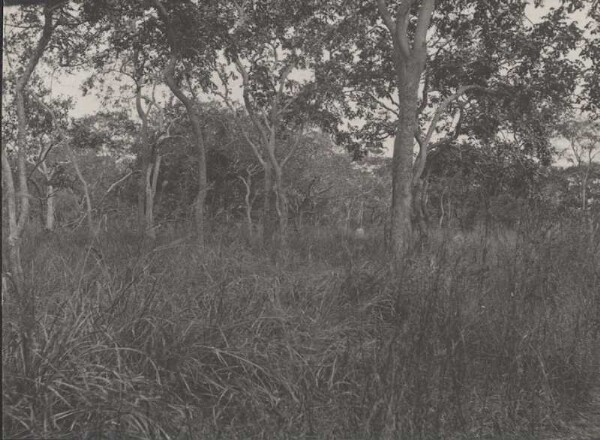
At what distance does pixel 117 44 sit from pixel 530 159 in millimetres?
10212

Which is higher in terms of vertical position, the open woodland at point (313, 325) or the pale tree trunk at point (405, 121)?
the pale tree trunk at point (405, 121)

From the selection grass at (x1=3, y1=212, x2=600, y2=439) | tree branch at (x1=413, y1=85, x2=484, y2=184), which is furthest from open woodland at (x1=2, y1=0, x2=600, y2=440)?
tree branch at (x1=413, y1=85, x2=484, y2=184)

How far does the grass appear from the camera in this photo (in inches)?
92.7

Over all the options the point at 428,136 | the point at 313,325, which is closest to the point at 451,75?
the point at 428,136

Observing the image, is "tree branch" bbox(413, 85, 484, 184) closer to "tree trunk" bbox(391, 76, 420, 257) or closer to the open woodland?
the open woodland

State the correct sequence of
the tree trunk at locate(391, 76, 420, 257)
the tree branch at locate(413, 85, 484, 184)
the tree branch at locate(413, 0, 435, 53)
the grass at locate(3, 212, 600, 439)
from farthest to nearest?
the tree branch at locate(413, 85, 484, 184) → the tree branch at locate(413, 0, 435, 53) → the tree trunk at locate(391, 76, 420, 257) → the grass at locate(3, 212, 600, 439)

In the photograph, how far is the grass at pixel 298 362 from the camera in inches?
92.7

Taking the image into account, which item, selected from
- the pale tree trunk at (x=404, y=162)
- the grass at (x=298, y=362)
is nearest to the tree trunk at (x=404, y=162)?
the pale tree trunk at (x=404, y=162)

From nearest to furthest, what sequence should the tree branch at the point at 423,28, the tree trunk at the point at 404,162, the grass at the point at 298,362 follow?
the grass at the point at 298,362 < the tree trunk at the point at 404,162 < the tree branch at the point at 423,28

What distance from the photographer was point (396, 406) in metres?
2.52

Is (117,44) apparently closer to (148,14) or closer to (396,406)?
(148,14)

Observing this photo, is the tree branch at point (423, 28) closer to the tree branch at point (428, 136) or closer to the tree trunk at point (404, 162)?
the tree trunk at point (404, 162)

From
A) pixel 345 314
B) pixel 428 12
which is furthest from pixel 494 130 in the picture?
pixel 345 314

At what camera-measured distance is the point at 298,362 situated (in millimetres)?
3023
